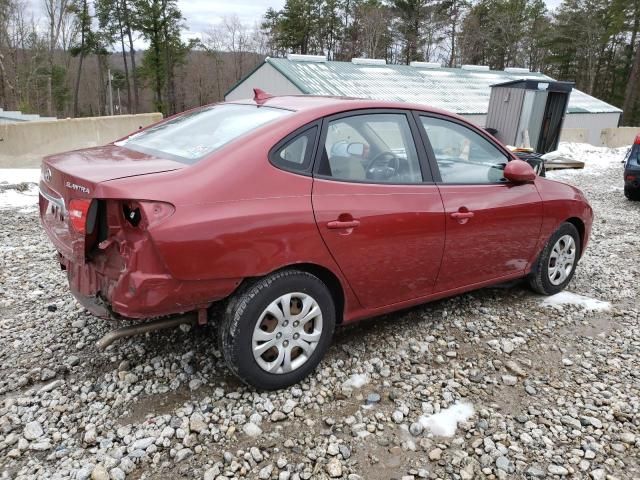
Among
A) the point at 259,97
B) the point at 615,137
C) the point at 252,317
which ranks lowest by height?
the point at 615,137

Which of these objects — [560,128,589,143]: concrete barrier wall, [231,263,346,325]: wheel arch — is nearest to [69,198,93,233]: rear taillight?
[231,263,346,325]: wheel arch

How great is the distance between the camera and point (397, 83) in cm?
2400

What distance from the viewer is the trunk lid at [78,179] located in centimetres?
258

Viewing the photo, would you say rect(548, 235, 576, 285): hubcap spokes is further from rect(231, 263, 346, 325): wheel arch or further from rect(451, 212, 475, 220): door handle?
rect(231, 263, 346, 325): wheel arch

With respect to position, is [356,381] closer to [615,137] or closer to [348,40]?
[615,137]

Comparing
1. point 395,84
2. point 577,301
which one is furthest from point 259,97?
point 395,84

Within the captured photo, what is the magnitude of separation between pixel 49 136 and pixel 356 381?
10435 millimetres

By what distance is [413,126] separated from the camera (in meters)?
3.51

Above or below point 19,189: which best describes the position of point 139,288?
above

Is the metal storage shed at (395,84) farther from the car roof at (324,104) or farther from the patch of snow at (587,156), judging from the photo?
the car roof at (324,104)

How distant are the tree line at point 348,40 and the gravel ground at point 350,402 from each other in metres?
44.6

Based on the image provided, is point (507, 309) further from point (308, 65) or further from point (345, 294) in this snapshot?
point (308, 65)

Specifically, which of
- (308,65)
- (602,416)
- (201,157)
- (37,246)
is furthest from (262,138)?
(308,65)

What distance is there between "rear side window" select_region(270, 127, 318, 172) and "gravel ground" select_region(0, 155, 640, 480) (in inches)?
52.2
